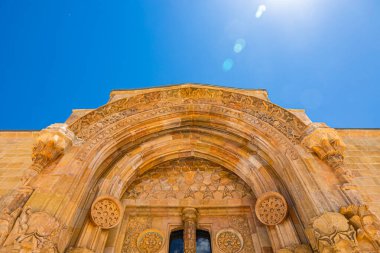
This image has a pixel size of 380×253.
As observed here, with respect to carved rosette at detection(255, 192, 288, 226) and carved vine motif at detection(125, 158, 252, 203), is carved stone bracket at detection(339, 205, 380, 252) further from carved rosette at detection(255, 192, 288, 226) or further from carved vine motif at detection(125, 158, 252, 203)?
carved vine motif at detection(125, 158, 252, 203)

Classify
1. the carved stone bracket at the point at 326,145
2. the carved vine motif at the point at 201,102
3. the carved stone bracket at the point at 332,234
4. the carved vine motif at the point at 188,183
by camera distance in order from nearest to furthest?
the carved stone bracket at the point at 332,234
the carved stone bracket at the point at 326,145
the carved vine motif at the point at 201,102
the carved vine motif at the point at 188,183

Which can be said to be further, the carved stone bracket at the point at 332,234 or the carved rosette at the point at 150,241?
the carved rosette at the point at 150,241

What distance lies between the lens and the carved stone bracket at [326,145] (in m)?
5.46

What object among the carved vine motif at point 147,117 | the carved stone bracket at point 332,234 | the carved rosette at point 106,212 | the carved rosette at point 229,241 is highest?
the carved vine motif at point 147,117

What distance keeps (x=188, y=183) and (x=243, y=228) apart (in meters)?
1.96

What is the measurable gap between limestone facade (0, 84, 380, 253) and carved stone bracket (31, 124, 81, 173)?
28 millimetres

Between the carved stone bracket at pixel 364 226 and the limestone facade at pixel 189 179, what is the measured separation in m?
0.02

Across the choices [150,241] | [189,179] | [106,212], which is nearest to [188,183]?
[189,179]

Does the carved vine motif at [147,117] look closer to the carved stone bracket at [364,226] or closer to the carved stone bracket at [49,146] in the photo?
the carved stone bracket at [49,146]

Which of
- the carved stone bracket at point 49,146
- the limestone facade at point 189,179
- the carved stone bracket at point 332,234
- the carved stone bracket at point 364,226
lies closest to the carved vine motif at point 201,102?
the limestone facade at point 189,179

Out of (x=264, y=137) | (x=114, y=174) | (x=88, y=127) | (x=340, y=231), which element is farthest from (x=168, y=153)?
(x=340, y=231)

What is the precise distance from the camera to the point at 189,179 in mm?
7430

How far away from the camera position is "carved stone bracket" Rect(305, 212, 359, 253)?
402cm

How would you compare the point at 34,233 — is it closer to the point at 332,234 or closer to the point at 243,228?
the point at 243,228
